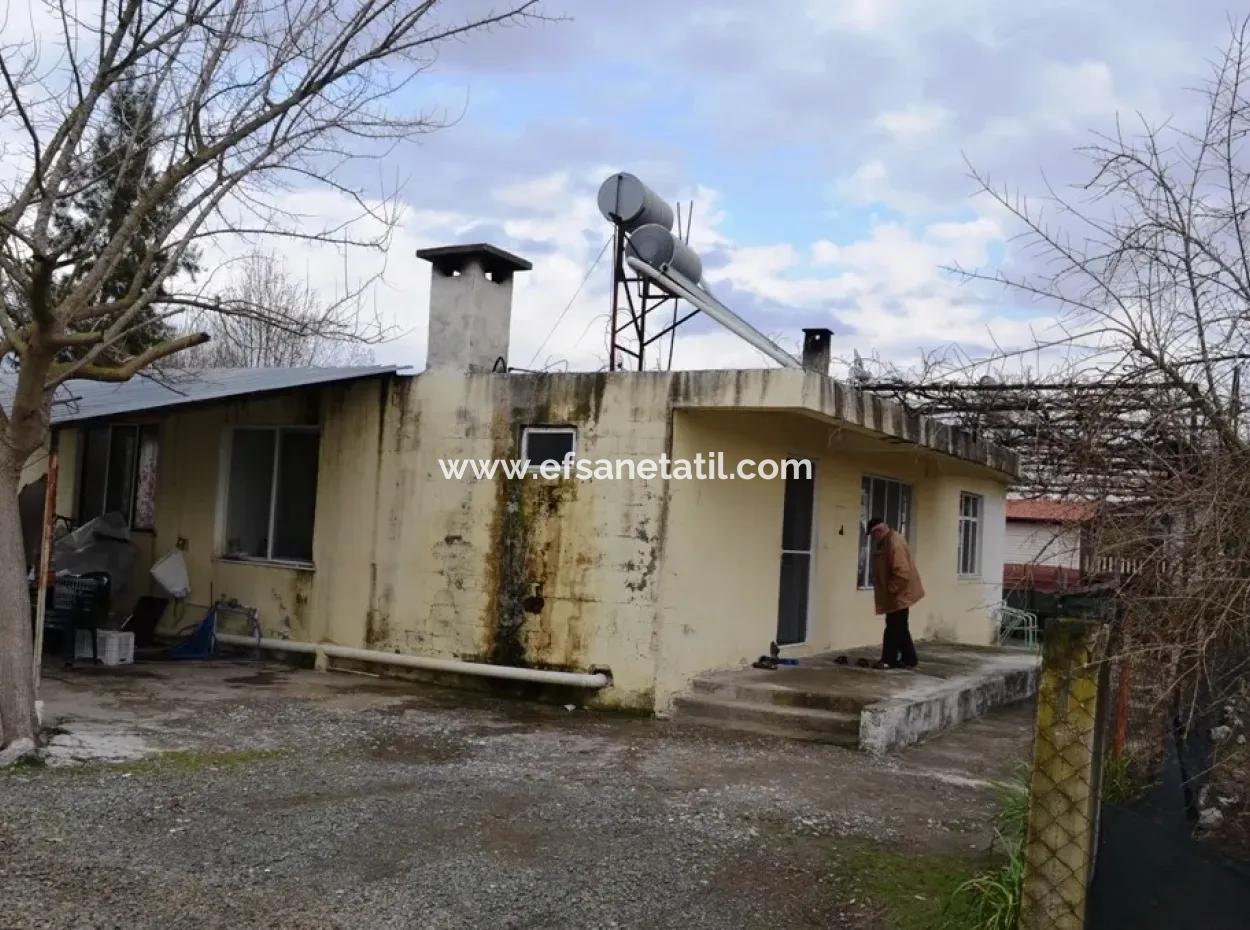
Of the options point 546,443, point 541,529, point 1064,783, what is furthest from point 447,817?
point 546,443

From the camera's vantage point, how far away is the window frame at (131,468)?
1241 centimetres

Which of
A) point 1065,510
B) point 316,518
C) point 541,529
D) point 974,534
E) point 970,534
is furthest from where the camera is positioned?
point 974,534

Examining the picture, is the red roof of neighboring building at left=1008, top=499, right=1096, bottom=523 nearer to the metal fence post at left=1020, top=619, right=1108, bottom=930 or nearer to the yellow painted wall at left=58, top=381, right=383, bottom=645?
the metal fence post at left=1020, top=619, right=1108, bottom=930

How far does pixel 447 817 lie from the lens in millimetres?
5910

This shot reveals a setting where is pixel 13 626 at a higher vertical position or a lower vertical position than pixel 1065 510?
lower

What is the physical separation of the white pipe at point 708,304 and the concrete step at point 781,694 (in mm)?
3364

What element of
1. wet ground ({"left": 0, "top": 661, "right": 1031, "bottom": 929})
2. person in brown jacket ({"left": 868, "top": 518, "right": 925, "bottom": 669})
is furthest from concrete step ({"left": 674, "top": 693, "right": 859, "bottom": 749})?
person in brown jacket ({"left": 868, "top": 518, "right": 925, "bottom": 669})

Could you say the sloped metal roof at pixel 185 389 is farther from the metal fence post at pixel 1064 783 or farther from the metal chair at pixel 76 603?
the metal fence post at pixel 1064 783

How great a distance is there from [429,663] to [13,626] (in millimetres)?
3979

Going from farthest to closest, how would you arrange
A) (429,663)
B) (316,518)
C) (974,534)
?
1. (974,534)
2. (316,518)
3. (429,663)

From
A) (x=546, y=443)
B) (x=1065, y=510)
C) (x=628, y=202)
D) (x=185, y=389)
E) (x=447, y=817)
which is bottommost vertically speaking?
(x=447, y=817)

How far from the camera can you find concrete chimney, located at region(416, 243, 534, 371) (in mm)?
10414

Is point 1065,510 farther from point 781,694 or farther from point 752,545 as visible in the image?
point 752,545

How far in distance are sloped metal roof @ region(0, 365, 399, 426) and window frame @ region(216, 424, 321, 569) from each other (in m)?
0.56
